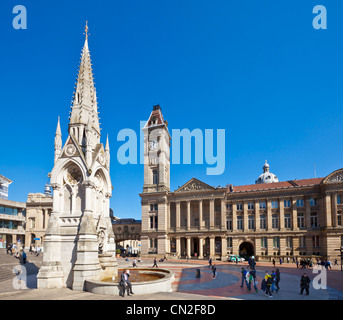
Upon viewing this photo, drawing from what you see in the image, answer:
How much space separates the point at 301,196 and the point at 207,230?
20.5m

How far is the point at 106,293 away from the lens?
17250 mm

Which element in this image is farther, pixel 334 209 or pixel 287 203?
Result: pixel 287 203

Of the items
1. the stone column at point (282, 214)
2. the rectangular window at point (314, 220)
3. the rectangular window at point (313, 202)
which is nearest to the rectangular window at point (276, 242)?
the stone column at point (282, 214)

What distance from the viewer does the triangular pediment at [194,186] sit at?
6519 cm

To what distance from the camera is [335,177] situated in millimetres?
55531

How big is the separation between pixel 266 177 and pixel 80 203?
9266cm

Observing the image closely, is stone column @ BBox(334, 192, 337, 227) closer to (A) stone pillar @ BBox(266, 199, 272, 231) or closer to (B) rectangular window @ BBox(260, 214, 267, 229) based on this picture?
(A) stone pillar @ BBox(266, 199, 272, 231)

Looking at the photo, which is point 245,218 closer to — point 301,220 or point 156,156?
point 301,220

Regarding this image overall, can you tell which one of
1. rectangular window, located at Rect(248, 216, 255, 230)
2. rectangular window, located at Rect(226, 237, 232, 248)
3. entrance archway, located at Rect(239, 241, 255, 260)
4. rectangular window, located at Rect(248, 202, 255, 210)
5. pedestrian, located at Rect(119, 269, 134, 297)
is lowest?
entrance archway, located at Rect(239, 241, 255, 260)

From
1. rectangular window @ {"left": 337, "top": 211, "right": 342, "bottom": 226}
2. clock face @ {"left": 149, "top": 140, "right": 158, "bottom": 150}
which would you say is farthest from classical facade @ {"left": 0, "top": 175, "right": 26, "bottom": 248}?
rectangular window @ {"left": 337, "top": 211, "right": 342, "bottom": 226}

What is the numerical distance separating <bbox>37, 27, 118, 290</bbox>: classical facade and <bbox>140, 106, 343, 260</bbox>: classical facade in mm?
41921

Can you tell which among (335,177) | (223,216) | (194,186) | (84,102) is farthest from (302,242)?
(84,102)

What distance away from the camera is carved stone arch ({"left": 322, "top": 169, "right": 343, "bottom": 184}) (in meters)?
55.2
